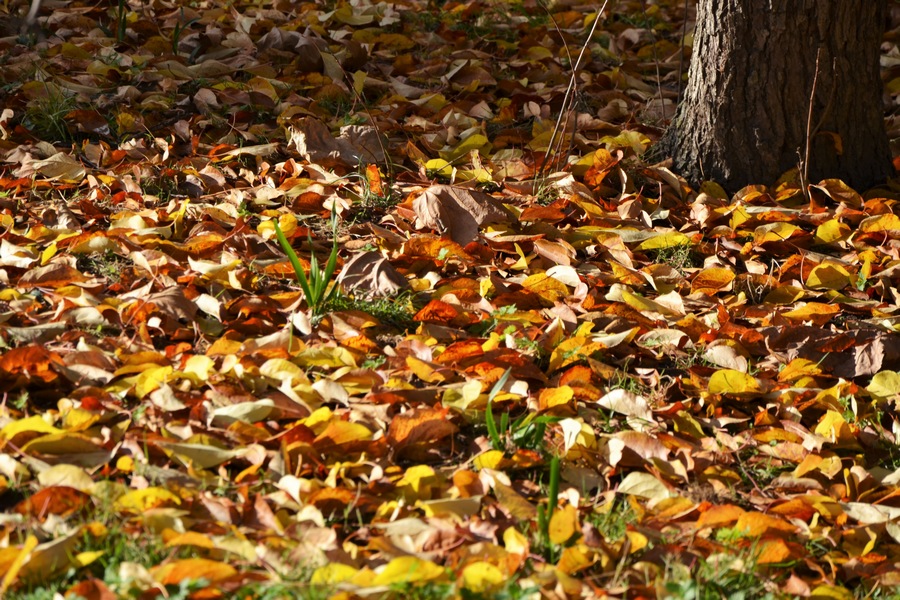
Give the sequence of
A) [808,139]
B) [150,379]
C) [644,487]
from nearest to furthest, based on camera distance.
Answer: [644,487], [150,379], [808,139]

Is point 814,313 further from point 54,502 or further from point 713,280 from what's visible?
point 54,502

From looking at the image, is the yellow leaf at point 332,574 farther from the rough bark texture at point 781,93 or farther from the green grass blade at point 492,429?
the rough bark texture at point 781,93

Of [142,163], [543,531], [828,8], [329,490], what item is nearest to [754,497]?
[543,531]

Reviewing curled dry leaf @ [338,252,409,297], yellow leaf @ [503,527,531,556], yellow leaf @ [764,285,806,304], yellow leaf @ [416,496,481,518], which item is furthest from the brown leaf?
yellow leaf @ [764,285,806,304]

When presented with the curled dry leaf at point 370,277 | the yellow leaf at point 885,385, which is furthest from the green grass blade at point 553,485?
the yellow leaf at point 885,385

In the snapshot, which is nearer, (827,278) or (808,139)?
(827,278)

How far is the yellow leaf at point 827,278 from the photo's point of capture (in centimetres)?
299

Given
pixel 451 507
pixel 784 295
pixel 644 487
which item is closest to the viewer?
pixel 451 507

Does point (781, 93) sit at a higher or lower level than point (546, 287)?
higher

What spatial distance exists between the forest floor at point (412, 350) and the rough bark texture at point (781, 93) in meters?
0.11

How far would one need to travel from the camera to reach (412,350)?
244 cm

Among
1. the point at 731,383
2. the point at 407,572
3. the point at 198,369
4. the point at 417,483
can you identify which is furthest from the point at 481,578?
the point at 731,383

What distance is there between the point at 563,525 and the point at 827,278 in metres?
1.52

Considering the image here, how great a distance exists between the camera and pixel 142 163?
3414 millimetres
